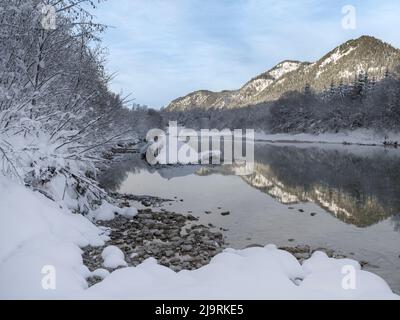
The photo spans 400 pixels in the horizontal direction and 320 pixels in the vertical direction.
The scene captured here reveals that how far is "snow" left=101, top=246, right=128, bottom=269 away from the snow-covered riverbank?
67 cm

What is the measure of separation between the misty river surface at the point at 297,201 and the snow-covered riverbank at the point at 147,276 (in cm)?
279

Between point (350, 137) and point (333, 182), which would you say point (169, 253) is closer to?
point (333, 182)

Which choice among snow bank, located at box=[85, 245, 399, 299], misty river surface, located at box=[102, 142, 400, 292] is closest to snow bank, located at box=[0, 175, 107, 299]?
snow bank, located at box=[85, 245, 399, 299]

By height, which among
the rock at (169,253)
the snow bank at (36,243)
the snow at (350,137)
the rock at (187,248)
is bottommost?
the rock at (187,248)

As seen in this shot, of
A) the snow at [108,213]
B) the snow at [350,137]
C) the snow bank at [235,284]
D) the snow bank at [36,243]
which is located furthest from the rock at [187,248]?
the snow at [350,137]

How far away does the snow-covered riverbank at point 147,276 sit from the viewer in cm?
579

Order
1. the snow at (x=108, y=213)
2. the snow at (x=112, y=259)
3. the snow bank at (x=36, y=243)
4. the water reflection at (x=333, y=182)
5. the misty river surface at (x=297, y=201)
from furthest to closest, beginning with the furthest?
the water reflection at (x=333, y=182), the snow at (x=108, y=213), the misty river surface at (x=297, y=201), the snow at (x=112, y=259), the snow bank at (x=36, y=243)

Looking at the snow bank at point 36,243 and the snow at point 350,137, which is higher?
the snow at point 350,137

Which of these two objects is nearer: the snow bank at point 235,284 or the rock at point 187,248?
the snow bank at point 235,284

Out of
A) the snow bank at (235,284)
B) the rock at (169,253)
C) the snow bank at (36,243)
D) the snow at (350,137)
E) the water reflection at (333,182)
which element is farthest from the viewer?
the snow at (350,137)

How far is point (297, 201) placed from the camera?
18.7 m

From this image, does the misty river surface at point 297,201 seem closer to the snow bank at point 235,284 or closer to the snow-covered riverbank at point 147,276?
the snow-covered riverbank at point 147,276

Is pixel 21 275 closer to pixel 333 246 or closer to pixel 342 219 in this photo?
pixel 333 246
